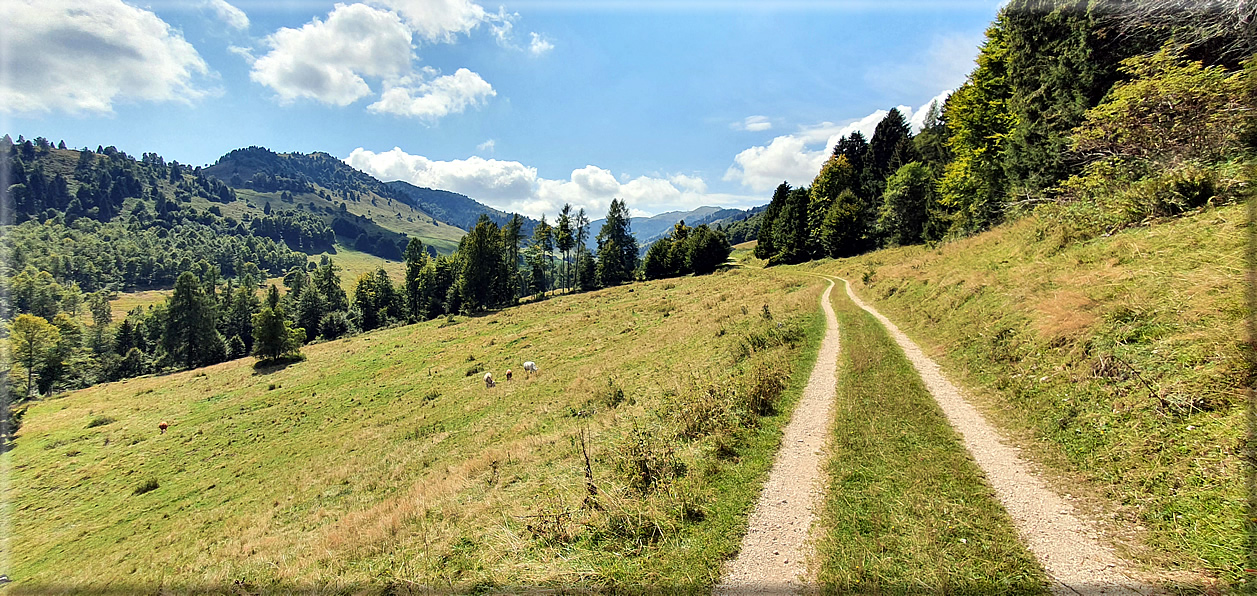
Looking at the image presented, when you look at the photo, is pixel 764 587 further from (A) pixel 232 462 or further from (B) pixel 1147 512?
(A) pixel 232 462

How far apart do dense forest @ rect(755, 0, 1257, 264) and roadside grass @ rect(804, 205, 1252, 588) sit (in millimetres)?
2442

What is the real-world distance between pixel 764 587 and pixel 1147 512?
5.39 meters

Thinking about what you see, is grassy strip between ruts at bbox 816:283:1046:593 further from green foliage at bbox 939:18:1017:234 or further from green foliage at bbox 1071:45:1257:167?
green foliage at bbox 939:18:1017:234

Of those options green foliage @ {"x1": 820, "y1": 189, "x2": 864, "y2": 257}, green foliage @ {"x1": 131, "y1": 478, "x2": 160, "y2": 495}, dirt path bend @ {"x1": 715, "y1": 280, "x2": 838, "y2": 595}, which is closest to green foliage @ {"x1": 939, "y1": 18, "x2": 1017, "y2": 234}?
green foliage @ {"x1": 820, "y1": 189, "x2": 864, "y2": 257}

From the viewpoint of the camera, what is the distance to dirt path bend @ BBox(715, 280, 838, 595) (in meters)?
5.23

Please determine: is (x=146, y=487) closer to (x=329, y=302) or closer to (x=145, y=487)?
(x=145, y=487)

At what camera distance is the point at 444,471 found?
14.6 meters

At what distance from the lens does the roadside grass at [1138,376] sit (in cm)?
529

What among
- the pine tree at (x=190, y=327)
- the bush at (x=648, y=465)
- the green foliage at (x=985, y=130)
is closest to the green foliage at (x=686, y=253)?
the green foliage at (x=985, y=130)

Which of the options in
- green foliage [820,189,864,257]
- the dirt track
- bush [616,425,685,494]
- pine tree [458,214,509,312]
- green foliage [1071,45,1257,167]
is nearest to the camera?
the dirt track


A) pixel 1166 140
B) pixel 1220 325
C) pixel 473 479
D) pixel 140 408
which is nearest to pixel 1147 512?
pixel 1220 325

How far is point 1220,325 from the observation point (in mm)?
7520

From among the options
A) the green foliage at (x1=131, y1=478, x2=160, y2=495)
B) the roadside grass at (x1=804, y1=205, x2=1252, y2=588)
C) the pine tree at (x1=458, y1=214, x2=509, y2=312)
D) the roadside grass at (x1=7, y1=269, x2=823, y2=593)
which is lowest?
the green foliage at (x1=131, y1=478, x2=160, y2=495)

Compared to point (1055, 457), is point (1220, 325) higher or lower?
higher
